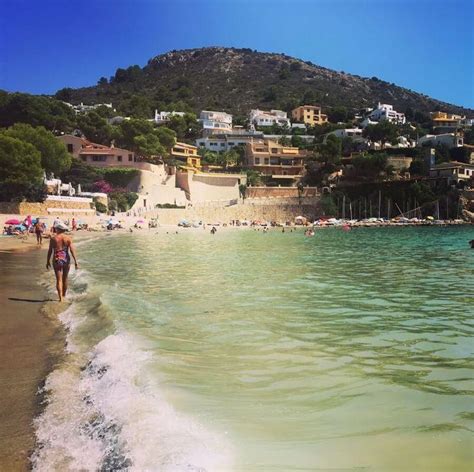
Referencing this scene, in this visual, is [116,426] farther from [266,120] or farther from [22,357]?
[266,120]

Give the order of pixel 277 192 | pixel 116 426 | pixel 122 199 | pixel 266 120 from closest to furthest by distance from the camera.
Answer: pixel 116 426 → pixel 122 199 → pixel 277 192 → pixel 266 120

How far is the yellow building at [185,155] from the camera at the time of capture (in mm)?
79938

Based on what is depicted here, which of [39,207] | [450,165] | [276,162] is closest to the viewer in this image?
[39,207]

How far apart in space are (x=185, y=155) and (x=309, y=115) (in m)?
63.4

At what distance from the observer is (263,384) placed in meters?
4.80

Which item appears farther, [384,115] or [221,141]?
[384,115]

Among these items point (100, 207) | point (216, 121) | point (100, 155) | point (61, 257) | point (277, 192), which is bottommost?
point (61, 257)

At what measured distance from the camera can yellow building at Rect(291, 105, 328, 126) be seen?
13325 cm

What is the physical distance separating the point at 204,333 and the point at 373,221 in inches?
2702

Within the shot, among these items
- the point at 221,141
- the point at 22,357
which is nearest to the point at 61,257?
the point at 22,357

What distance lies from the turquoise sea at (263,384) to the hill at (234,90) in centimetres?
12887

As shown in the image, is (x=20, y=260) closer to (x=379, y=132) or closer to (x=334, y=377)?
(x=334, y=377)

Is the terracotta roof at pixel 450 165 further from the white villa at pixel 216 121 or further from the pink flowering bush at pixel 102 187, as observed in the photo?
the pink flowering bush at pixel 102 187

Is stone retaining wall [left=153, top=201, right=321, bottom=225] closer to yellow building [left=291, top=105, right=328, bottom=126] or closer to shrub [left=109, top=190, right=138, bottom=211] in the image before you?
shrub [left=109, top=190, right=138, bottom=211]
